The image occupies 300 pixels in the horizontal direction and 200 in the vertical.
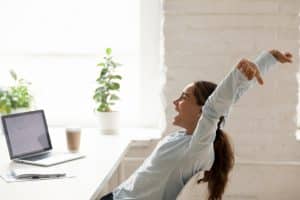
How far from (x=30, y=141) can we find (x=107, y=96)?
2.34 feet

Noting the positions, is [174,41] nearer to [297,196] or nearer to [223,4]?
[223,4]

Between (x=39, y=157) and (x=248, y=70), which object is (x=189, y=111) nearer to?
(x=248, y=70)

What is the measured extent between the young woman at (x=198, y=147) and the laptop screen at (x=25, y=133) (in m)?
0.45

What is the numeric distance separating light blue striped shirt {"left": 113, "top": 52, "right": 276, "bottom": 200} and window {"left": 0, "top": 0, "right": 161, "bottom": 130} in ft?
4.09

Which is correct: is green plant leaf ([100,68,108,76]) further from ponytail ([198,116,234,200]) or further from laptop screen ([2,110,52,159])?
ponytail ([198,116,234,200])

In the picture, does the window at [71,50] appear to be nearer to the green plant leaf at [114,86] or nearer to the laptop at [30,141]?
the green plant leaf at [114,86]

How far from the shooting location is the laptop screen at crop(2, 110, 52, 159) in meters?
2.29

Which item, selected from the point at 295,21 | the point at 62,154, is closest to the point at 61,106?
the point at 62,154

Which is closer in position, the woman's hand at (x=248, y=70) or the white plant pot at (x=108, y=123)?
the woman's hand at (x=248, y=70)

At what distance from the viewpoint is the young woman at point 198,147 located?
5.78ft

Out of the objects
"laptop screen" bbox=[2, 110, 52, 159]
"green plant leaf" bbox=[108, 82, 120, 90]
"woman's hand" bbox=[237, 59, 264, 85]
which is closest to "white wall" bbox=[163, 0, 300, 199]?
"green plant leaf" bbox=[108, 82, 120, 90]

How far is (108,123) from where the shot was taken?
2.94 metres

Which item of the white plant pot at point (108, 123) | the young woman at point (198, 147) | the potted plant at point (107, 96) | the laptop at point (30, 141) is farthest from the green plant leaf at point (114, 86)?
the young woman at point (198, 147)

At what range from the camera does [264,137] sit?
3.01 metres
